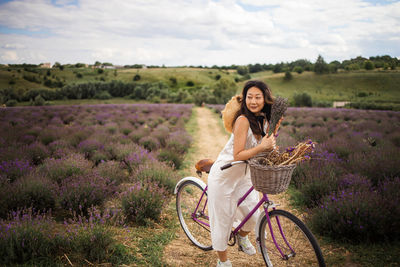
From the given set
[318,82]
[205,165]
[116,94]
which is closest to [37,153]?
[205,165]

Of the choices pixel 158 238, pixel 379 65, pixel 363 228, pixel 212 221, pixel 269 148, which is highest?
pixel 379 65

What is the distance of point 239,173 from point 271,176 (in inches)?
25.1

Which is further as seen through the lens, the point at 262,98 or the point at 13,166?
the point at 13,166

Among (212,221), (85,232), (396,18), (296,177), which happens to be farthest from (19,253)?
(396,18)

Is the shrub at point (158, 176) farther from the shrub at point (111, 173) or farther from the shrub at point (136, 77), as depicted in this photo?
the shrub at point (136, 77)

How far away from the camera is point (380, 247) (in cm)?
279

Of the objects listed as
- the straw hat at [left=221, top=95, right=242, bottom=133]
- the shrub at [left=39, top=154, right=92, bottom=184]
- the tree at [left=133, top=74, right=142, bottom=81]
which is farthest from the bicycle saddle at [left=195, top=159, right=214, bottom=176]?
the tree at [left=133, top=74, right=142, bottom=81]

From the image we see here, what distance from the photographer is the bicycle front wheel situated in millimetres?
1899

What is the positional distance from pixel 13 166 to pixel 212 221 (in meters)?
4.36

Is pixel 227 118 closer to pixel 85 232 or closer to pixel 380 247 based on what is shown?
pixel 85 232

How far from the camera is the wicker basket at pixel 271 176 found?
1725 millimetres

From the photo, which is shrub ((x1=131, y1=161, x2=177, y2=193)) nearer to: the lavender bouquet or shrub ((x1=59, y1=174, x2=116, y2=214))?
shrub ((x1=59, y1=174, x2=116, y2=214))

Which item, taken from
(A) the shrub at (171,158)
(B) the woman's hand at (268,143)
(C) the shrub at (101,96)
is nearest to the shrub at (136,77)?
(C) the shrub at (101,96)

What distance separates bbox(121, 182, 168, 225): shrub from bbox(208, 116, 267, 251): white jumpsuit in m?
1.52
